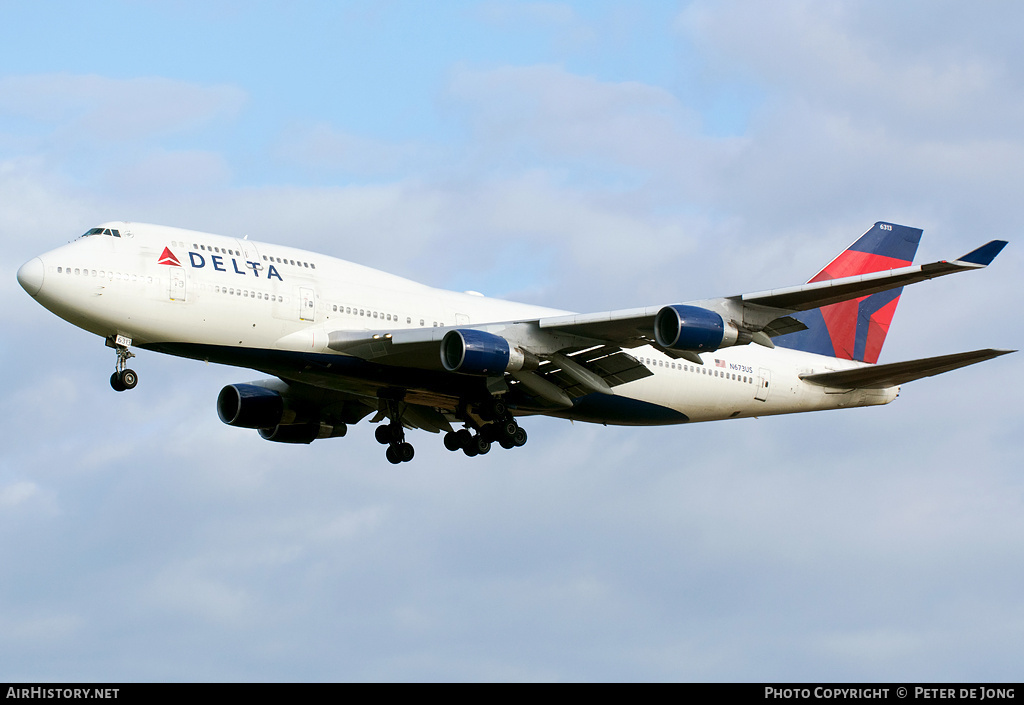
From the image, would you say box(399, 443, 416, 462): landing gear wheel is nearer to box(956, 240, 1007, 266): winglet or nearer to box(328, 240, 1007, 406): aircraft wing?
box(328, 240, 1007, 406): aircraft wing

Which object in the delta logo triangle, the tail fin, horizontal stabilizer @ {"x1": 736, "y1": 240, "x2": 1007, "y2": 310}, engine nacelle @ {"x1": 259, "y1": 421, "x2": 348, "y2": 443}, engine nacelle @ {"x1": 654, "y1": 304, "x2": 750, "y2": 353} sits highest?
the tail fin

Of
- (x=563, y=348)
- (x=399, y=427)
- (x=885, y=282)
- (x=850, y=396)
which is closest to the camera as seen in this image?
(x=885, y=282)

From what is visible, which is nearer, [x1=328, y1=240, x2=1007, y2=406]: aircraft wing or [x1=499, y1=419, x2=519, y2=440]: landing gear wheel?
[x1=328, y1=240, x2=1007, y2=406]: aircraft wing

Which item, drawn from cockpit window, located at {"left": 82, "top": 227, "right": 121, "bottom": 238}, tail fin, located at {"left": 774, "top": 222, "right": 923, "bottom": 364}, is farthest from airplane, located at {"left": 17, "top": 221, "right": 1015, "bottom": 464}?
tail fin, located at {"left": 774, "top": 222, "right": 923, "bottom": 364}

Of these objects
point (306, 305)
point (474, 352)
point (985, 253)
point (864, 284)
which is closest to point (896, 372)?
point (864, 284)

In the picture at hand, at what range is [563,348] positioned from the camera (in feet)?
117

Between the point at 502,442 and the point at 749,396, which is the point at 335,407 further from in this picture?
the point at 749,396

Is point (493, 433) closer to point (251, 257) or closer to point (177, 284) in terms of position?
point (251, 257)

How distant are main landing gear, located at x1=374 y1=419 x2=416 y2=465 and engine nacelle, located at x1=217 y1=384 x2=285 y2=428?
3633mm

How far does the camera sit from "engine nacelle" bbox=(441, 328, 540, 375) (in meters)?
33.5

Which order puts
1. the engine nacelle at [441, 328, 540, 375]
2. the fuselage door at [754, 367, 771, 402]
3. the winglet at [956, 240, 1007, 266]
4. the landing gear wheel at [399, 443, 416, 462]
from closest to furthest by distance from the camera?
1. the winglet at [956, 240, 1007, 266]
2. the engine nacelle at [441, 328, 540, 375]
3. the landing gear wheel at [399, 443, 416, 462]
4. the fuselage door at [754, 367, 771, 402]
